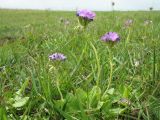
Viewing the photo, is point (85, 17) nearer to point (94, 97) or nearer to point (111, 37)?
point (111, 37)

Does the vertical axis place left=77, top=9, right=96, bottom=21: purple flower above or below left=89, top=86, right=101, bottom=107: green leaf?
above

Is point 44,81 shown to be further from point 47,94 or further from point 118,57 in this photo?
point 118,57

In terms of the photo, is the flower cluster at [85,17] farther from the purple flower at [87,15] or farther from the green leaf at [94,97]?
the green leaf at [94,97]

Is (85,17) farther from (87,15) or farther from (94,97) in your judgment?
(94,97)

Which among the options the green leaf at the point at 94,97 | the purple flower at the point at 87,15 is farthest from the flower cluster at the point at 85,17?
the green leaf at the point at 94,97

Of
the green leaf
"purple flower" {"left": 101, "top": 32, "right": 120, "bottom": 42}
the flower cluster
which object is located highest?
the flower cluster

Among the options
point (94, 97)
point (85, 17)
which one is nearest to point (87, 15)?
point (85, 17)

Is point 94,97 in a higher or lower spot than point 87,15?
lower

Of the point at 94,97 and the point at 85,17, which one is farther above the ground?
the point at 85,17

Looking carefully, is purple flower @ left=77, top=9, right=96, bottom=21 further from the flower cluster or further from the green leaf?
the green leaf

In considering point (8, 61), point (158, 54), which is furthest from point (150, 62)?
point (8, 61)

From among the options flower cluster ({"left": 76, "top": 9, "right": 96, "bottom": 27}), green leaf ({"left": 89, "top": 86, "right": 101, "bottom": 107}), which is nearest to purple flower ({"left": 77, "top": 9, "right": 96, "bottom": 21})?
flower cluster ({"left": 76, "top": 9, "right": 96, "bottom": 27})
